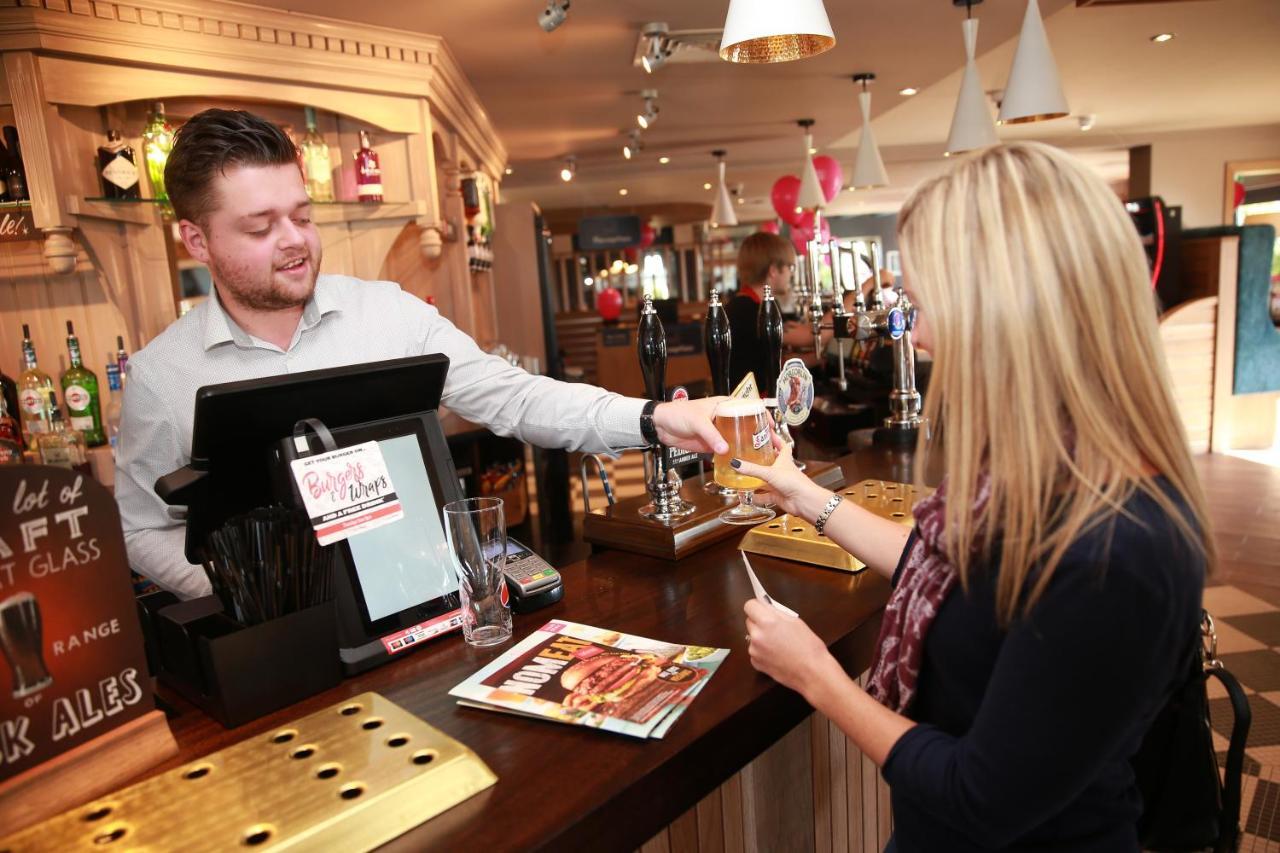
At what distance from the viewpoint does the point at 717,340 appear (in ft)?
5.98

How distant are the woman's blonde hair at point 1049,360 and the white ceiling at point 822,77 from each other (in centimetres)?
343

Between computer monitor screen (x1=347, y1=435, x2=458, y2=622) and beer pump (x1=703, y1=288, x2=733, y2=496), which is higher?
beer pump (x1=703, y1=288, x2=733, y2=496)

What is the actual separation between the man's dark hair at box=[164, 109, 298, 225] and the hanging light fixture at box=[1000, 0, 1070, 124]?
319 centimetres

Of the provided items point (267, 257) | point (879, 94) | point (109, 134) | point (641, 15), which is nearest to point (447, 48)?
point (641, 15)

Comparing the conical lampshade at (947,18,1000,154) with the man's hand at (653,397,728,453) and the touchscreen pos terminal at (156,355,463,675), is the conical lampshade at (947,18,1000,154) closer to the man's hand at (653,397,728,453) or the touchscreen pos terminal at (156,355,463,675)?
the man's hand at (653,397,728,453)

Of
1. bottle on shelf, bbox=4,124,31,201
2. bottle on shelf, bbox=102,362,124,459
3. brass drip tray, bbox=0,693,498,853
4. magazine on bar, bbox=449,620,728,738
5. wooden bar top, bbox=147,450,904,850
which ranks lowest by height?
wooden bar top, bbox=147,450,904,850

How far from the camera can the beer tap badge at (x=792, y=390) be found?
1785 mm

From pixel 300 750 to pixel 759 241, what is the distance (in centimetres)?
414

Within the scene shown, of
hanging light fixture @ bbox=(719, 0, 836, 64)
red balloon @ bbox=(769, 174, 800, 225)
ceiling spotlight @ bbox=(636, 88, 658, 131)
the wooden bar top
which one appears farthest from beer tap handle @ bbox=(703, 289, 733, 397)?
red balloon @ bbox=(769, 174, 800, 225)

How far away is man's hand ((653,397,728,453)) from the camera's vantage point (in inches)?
60.2

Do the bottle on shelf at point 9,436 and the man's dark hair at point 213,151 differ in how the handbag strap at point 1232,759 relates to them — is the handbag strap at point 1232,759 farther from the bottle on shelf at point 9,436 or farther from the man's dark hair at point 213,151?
the bottle on shelf at point 9,436

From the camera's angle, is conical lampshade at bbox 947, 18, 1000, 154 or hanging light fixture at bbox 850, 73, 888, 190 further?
hanging light fixture at bbox 850, 73, 888, 190

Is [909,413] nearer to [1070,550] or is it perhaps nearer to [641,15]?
[1070,550]

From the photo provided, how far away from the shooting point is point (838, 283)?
2.62m
